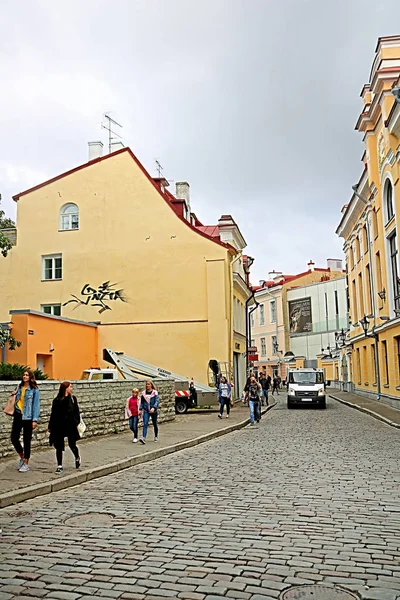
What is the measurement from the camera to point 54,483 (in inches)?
362

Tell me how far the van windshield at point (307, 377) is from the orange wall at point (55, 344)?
10.3 meters

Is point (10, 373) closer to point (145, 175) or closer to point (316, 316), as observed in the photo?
point (145, 175)

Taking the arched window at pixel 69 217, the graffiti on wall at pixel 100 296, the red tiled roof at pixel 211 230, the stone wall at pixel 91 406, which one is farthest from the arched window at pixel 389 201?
the stone wall at pixel 91 406

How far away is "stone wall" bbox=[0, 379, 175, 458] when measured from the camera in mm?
12172

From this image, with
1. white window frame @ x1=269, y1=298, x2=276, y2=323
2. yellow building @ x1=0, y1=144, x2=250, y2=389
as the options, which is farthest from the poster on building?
yellow building @ x1=0, y1=144, x2=250, y2=389

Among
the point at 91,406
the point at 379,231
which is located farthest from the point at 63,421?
the point at 379,231

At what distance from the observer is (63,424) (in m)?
10.5

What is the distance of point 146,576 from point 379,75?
90.2 ft

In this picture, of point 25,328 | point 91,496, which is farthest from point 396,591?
point 25,328

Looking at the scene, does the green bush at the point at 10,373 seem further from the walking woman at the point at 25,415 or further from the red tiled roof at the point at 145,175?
the red tiled roof at the point at 145,175

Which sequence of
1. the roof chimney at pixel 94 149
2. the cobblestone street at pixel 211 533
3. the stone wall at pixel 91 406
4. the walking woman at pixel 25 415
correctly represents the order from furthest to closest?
1. the roof chimney at pixel 94 149
2. the stone wall at pixel 91 406
3. the walking woman at pixel 25 415
4. the cobblestone street at pixel 211 533

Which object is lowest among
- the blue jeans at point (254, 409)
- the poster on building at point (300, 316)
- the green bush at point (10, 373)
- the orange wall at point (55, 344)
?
the blue jeans at point (254, 409)

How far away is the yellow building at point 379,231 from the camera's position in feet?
88.9

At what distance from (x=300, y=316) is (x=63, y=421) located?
56.9m
